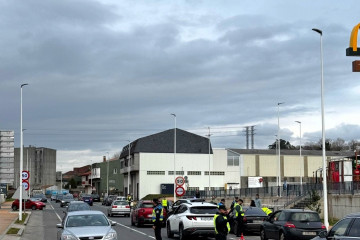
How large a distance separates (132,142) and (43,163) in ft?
183

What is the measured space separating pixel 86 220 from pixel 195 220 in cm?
609

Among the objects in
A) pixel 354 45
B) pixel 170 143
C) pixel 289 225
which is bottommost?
pixel 289 225

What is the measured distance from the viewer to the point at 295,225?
828 inches

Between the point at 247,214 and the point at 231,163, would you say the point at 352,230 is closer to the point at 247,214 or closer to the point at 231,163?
the point at 247,214

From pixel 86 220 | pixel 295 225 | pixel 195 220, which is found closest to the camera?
pixel 86 220

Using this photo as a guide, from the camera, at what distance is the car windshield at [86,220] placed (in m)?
18.3

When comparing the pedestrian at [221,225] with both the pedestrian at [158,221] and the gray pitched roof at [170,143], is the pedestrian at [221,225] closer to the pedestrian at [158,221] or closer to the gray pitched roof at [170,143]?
the pedestrian at [158,221]

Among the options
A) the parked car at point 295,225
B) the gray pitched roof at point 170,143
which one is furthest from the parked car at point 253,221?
the gray pitched roof at point 170,143

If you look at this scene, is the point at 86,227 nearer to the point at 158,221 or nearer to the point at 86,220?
the point at 86,220

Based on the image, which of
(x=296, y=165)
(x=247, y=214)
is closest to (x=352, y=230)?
(x=247, y=214)

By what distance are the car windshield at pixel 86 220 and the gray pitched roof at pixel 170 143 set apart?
8667cm

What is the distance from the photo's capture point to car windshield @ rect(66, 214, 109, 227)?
60.1 ft

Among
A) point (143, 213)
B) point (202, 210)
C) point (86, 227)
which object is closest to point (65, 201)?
point (143, 213)

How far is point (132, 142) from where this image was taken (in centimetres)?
11319
